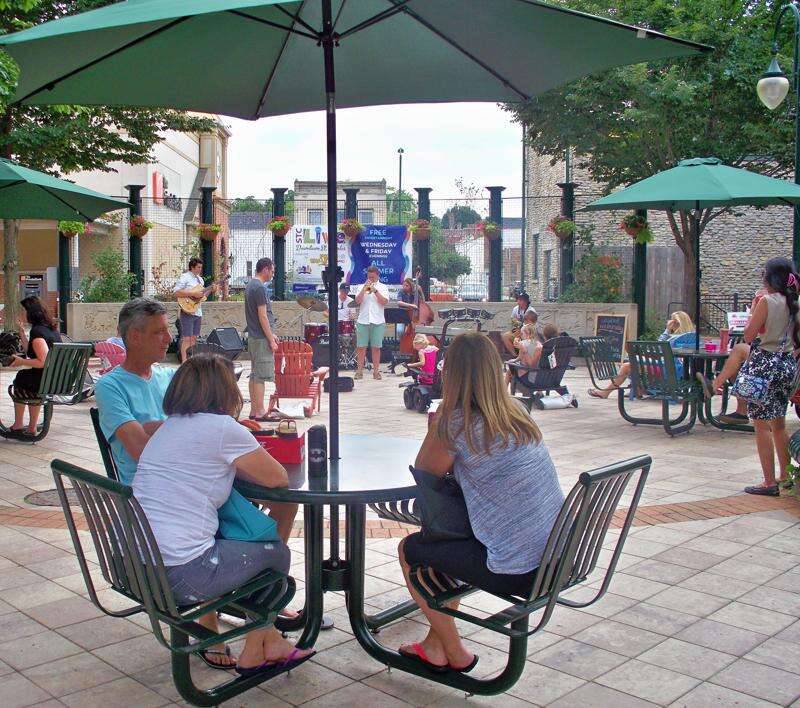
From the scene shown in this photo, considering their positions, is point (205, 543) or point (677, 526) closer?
point (205, 543)

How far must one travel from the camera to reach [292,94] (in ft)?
16.3

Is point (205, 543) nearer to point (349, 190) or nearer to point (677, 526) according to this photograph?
point (677, 526)

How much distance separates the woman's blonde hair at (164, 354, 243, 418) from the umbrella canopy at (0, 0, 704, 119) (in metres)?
1.16

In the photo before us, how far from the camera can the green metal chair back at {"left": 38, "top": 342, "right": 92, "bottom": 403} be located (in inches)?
322

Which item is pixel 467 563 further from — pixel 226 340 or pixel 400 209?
pixel 400 209

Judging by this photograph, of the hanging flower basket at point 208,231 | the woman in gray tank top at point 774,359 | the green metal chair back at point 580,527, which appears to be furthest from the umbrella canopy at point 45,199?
the hanging flower basket at point 208,231

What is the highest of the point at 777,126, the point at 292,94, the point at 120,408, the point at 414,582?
the point at 777,126

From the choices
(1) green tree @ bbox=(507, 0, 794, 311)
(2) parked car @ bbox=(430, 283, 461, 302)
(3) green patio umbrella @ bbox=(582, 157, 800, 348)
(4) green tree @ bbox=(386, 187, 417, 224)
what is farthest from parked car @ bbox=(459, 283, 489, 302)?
(3) green patio umbrella @ bbox=(582, 157, 800, 348)

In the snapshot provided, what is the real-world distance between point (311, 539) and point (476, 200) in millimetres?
15396

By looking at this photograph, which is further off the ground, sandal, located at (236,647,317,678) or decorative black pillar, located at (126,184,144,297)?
decorative black pillar, located at (126,184,144,297)

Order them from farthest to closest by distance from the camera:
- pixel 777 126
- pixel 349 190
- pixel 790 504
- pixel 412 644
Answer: pixel 349 190 → pixel 777 126 → pixel 790 504 → pixel 412 644

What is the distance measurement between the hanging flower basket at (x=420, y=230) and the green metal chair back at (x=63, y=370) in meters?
10.1

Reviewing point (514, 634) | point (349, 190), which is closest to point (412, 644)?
point (514, 634)

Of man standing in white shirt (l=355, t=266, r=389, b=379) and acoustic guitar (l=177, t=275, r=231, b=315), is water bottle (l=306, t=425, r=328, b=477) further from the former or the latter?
acoustic guitar (l=177, t=275, r=231, b=315)
